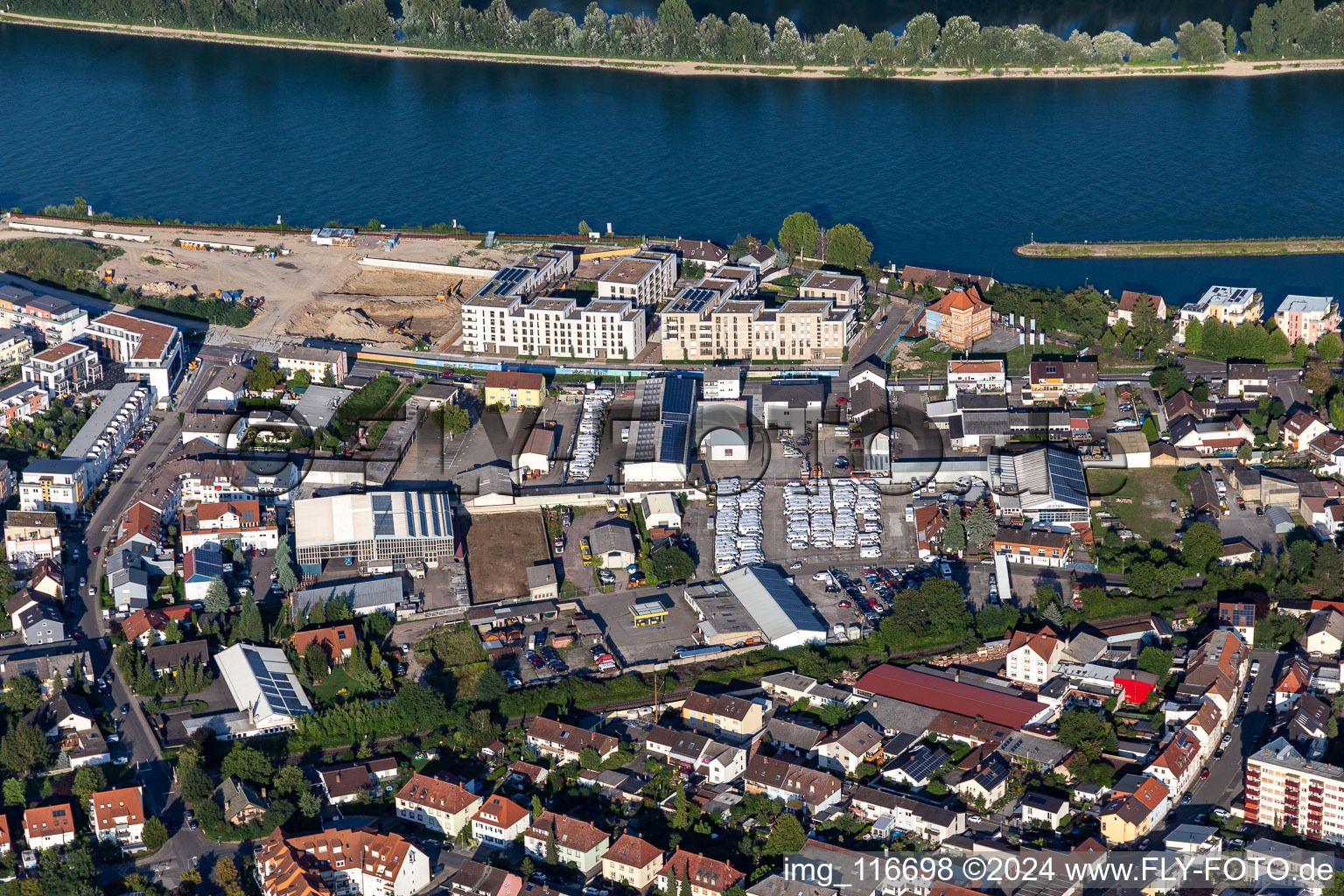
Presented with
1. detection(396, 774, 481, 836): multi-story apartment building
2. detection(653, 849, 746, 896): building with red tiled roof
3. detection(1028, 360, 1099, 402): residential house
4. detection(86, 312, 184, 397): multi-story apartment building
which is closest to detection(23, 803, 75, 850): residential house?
detection(396, 774, 481, 836): multi-story apartment building

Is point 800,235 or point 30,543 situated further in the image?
point 800,235

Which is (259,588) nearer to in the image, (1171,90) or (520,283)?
(520,283)

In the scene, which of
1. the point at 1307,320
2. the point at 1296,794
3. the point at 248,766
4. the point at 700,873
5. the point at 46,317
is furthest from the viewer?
the point at 46,317

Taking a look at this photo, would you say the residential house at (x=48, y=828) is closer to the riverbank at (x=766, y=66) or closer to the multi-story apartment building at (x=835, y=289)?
the multi-story apartment building at (x=835, y=289)

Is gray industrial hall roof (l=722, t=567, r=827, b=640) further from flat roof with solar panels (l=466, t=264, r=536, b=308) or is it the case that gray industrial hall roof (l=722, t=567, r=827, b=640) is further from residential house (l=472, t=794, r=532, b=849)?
flat roof with solar panels (l=466, t=264, r=536, b=308)

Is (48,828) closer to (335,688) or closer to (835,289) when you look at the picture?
(335,688)

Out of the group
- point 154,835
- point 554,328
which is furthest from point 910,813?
point 554,328

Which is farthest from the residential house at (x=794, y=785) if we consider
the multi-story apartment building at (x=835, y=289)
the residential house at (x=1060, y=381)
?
the multi-story apartment building at (x=835, y=289)
